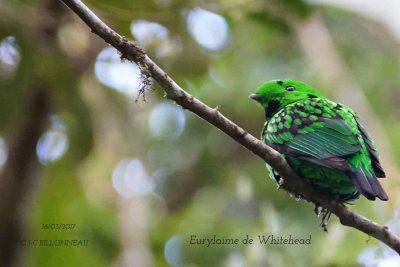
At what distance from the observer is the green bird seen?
4.30 m

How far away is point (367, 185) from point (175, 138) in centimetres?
537

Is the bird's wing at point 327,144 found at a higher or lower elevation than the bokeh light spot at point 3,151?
higher

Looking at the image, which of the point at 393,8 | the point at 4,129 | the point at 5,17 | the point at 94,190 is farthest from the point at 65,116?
the point at 393,8

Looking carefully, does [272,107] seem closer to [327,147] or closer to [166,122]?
[327,147]

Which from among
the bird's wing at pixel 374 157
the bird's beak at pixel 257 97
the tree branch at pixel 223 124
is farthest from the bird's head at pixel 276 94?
the tree branch at pixel 223 124

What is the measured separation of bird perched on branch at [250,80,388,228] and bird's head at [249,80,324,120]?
18 cm

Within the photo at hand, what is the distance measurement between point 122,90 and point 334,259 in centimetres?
305

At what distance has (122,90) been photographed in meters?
7.96

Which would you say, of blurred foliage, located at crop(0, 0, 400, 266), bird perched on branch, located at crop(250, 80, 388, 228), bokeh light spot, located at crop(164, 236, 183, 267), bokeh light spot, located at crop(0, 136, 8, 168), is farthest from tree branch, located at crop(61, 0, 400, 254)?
bokeh light spot, located at crop(164, 236, 183, 267)

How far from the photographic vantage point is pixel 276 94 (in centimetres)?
521

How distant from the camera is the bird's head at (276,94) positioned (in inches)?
204

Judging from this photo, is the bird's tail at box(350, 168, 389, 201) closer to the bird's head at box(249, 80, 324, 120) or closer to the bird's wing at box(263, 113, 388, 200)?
the bird's wing at box(263, 113, 388, 200)

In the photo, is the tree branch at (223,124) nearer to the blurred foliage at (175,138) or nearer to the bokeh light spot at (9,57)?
the blurred foliage at (175,138)

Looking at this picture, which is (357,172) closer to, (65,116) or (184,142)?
(65,116)
